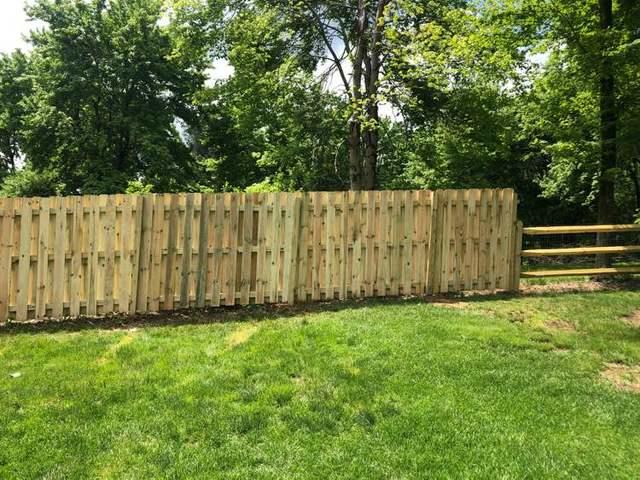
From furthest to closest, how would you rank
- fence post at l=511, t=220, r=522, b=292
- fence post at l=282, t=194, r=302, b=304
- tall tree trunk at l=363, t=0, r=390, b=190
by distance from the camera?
tall tree trunk at l=363, t=0, r=390, b=190, fence post at l=511, t=220, r=522, b=292, fence post at l=282, t=194, r=302, b=304

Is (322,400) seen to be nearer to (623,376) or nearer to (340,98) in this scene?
(623,376)

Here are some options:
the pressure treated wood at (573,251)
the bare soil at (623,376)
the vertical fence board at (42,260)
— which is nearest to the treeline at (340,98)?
the pressure treated wood at (573,251)

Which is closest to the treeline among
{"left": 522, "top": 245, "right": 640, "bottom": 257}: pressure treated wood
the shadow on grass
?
{"left": 522, "top": 245, "right": 640, "bottom": 257}: pressure treated wood

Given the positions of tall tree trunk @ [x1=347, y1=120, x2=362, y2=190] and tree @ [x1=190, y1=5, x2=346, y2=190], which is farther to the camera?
tall tree trunk @ [x1=347, y1=120, x2=362, y2=190]

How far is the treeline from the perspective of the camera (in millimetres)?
11852

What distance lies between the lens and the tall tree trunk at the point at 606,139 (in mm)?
10984

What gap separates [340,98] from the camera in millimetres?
16953

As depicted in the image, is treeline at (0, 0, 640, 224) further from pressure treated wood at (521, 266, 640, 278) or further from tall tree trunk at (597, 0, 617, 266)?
pressure treated wood at (521, 266, 640, 278)

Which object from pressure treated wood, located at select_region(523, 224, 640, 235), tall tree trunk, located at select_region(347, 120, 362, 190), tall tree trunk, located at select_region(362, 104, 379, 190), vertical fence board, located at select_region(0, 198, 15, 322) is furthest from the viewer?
tall tree trunk, located at select_region(362, 104, 379, 190)

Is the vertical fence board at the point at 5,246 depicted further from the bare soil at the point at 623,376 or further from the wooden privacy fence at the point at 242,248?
the bare soil at the point at 623,376

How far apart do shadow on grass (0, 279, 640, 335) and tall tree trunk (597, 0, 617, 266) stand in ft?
8.88

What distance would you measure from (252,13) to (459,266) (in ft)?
35.3

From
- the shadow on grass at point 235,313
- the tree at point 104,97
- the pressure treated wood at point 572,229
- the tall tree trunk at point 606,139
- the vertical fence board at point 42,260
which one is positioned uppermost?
the tree at point 104,97

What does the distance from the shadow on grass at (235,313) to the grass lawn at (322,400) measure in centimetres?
14
